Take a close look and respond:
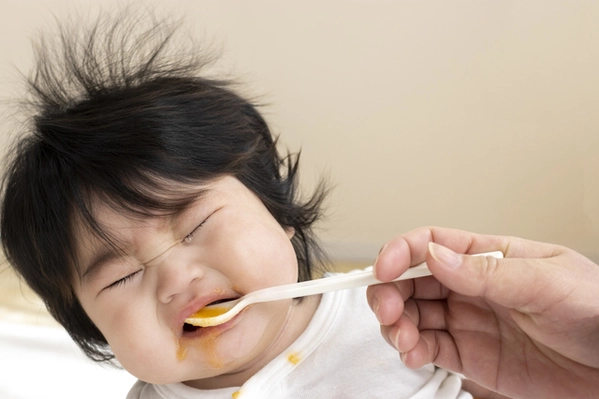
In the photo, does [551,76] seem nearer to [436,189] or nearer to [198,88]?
[436,189]

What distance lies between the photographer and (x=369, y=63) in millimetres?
1443

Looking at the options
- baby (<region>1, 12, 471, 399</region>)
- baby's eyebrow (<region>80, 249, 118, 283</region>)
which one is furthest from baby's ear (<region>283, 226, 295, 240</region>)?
baby's eyebrow (<region>80, 249, 118, 283</region>)

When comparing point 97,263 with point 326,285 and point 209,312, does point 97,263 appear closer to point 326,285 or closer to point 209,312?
point 209,312

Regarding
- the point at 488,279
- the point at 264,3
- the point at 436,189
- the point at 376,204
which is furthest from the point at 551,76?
the point at 488,279

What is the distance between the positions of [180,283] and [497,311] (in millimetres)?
336

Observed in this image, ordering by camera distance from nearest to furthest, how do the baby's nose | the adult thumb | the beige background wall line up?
the adult thumb → the baby's nose → the beige background wall

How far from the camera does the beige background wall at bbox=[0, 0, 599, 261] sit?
1355 mm

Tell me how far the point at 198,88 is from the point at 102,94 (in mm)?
126

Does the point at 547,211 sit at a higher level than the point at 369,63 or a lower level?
lower

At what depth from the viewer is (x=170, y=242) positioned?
0.70 m

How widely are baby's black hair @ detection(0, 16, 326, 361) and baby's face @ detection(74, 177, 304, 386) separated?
25mm

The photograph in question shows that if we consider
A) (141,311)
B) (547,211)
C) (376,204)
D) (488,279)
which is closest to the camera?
(488,279)

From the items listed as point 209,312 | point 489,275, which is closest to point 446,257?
point 489,275

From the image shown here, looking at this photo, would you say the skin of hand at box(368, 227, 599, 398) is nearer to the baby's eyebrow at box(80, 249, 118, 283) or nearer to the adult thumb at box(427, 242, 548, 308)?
the adult thumb at box(427, 242, 548, 308)
